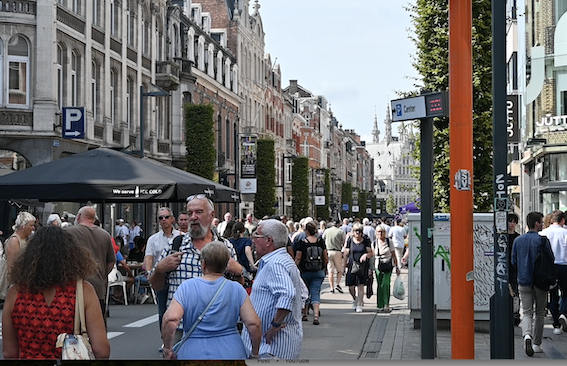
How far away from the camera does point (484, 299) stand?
44.3 ft

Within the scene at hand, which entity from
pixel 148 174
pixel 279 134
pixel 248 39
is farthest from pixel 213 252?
pixel 279 134

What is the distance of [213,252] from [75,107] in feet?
74.0

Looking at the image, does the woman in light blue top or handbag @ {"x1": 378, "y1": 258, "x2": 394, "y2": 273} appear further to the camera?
handbag @ {"x1": 378, "y1": 258, "x2": 394, "y2": 273}

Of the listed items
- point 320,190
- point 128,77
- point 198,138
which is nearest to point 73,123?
point 128,77

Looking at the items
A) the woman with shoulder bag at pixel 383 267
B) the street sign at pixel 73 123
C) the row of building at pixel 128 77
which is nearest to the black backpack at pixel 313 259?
the woman with shoulder bag at pixel 383 267

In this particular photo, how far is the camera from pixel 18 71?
2703 cm

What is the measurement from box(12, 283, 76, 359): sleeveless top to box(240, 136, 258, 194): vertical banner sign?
3896cm

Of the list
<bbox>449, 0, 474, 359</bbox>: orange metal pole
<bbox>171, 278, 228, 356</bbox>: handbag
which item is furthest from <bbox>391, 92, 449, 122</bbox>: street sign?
<bbox>171, 278, 228, 356</bbox>: handbag

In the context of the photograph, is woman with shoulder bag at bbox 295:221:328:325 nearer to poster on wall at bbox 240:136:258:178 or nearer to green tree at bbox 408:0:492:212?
green tree at bbox 408:0:492:212

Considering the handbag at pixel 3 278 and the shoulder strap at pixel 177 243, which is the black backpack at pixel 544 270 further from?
the handbag at pixel 3 278

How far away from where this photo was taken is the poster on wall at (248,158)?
44719mm

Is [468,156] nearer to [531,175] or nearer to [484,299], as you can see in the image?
[484,299]

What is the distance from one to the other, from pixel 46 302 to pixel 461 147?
3758mm

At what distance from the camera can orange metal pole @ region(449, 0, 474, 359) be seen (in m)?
7.47
